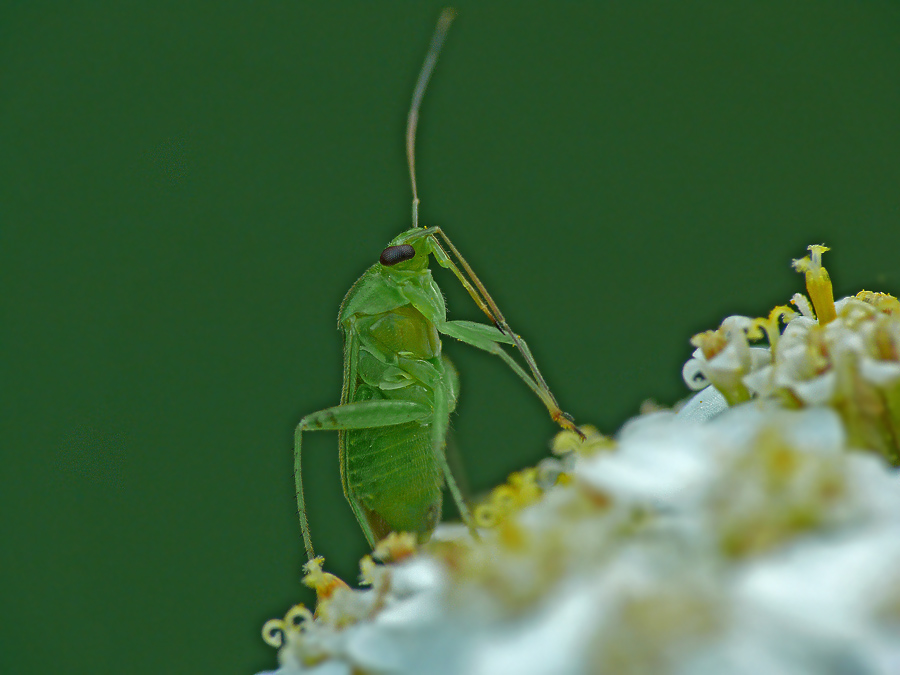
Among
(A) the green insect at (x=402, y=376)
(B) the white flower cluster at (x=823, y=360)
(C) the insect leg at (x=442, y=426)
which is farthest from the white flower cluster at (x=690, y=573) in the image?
(A) the green insect at (x=402, y=376)

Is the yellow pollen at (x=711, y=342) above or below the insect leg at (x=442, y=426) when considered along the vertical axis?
above

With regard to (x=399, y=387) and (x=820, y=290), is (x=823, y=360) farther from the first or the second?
(x=399, y=387)

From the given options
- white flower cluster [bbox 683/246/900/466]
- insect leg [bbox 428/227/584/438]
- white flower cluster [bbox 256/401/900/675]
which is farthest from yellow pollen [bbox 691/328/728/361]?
insect leg [bbox 428/227/584/438]

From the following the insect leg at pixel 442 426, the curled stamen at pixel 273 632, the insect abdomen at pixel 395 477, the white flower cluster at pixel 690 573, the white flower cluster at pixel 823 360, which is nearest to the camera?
the white flower cluster at pixel 690 573

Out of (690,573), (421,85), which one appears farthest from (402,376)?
(690,573)

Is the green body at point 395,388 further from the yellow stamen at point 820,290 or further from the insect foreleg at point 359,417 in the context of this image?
the yellow stamen at point 820,290

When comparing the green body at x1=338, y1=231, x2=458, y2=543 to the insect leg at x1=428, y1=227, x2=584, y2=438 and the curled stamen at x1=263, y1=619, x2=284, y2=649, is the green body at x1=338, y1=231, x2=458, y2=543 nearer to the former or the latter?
the insect leg at x1=428, y1=227, x2=584, y2=438

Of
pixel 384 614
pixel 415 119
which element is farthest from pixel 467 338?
pixel 384 614

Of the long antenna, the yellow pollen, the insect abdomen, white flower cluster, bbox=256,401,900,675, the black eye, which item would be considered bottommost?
the insect abdomen
